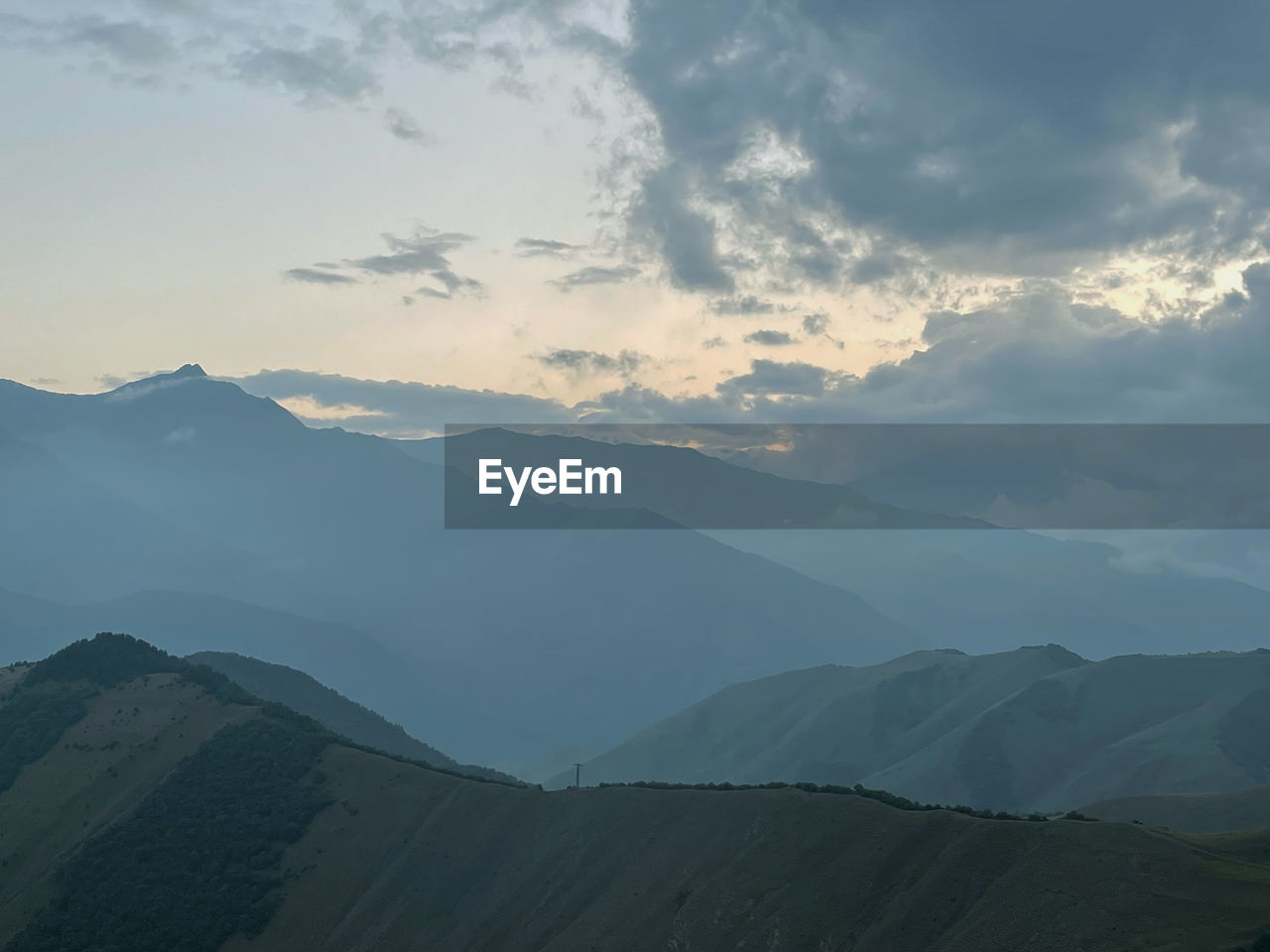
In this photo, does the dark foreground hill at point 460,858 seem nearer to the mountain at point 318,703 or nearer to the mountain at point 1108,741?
the mountain at point 318,703

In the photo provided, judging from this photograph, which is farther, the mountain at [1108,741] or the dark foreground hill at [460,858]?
the mountain at [1108,741]

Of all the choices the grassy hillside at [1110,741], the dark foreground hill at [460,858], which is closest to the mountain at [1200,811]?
the grassy hillside at [1110,741]

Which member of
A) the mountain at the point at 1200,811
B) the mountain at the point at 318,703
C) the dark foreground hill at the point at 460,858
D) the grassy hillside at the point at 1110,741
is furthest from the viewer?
the mountain at the point at 318,703

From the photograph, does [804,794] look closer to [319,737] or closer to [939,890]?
[939,890]

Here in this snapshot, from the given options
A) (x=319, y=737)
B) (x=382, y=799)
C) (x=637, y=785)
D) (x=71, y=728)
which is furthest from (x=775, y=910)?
(x=71, y=728)

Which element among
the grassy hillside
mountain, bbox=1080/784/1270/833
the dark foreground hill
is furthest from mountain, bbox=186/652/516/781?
mountain, bbox=1080/784/1270/833

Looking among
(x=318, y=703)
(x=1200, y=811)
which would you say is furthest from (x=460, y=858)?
(x=318, y=703)

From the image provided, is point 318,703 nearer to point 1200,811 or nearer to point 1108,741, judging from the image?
point 1108,741

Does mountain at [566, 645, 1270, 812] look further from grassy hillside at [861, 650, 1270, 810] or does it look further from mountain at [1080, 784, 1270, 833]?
mountain at [1080, 784, 1270, 833]
